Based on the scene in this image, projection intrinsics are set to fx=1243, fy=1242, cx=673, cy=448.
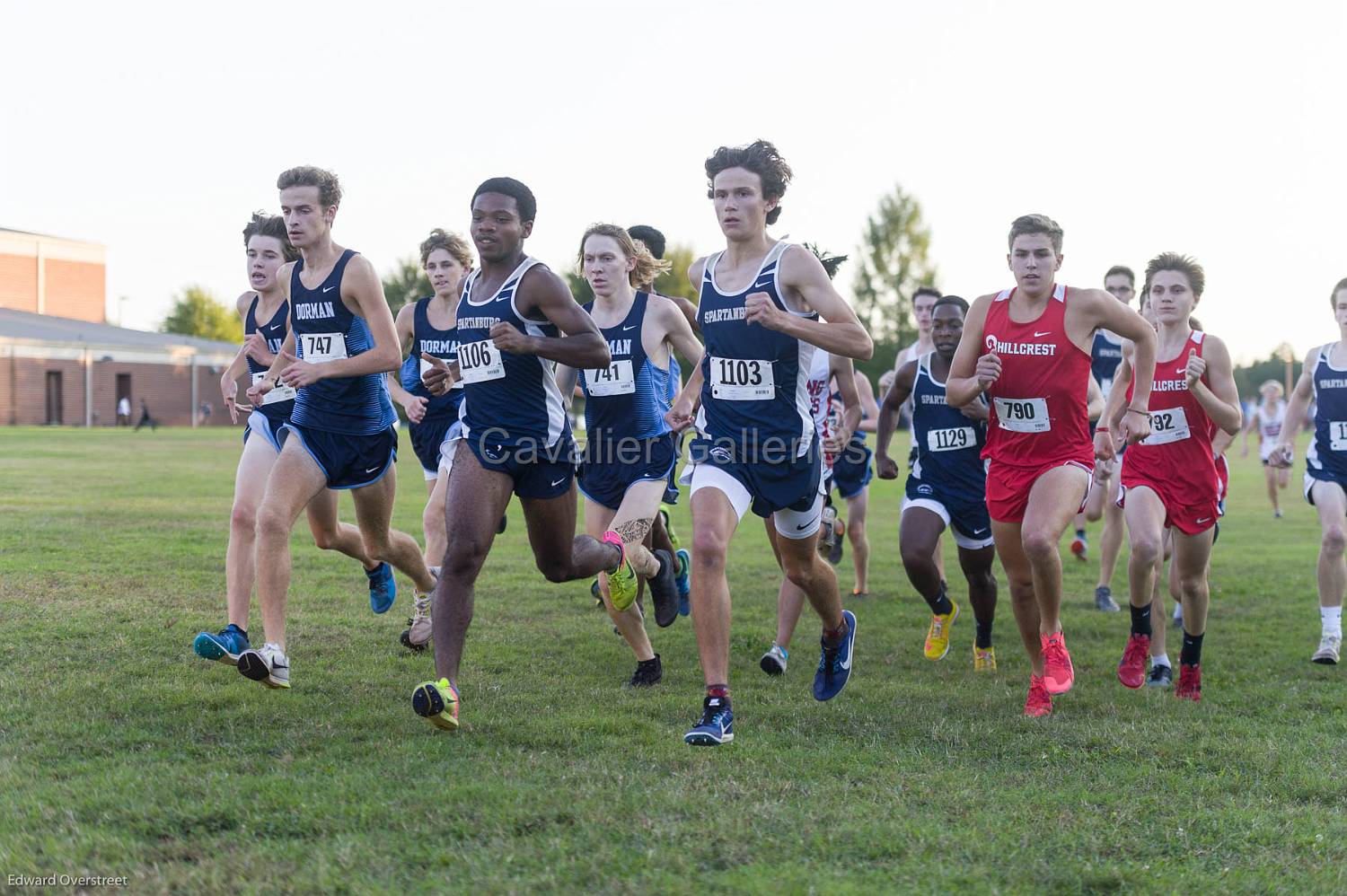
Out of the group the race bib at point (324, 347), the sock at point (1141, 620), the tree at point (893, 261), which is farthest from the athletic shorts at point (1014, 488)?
the tree at point (893, 261)

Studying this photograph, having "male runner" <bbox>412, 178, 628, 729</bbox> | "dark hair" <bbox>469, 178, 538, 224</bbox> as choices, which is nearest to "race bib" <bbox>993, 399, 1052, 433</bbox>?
"male runner" <bbox>412, 178, 628, 729</bbox>

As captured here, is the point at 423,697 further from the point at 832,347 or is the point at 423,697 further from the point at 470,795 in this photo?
the point at 832,347

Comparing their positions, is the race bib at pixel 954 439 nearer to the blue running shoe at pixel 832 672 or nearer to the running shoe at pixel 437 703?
the blue running shoe at pixel 832 672

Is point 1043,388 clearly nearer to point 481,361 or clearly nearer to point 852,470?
point 481,361

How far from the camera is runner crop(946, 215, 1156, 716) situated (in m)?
6.41

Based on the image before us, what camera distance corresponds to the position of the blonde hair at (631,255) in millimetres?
7539

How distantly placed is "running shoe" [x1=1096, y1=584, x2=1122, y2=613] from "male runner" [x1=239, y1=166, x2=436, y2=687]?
633 cm

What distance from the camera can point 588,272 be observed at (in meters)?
7.52

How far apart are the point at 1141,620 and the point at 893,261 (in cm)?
6990

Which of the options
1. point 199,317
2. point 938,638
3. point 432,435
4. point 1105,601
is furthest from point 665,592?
point 199,317

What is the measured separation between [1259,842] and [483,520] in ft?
10.9

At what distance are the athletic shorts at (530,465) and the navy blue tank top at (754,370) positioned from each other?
30.3 inches

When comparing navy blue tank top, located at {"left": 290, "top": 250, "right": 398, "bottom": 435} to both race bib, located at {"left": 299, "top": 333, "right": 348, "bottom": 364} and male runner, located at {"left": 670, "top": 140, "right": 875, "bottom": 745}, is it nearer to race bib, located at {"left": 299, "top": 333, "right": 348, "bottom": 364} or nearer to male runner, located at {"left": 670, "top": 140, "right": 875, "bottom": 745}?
race bib, located at {"left": 299, "top": 333, "right": 348, "bottom": 364}

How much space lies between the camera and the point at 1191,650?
23.5 feet
